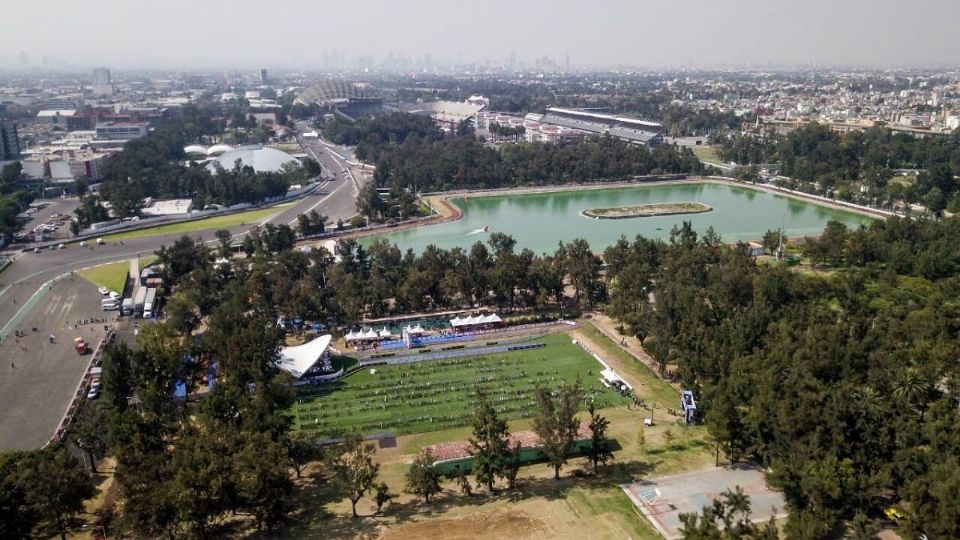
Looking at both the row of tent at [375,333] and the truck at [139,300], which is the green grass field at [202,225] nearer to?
the truck at [139,300]

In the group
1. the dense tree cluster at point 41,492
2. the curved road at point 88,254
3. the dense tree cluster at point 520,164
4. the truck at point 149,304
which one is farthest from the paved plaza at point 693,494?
the dense tree cluster at point 520,164

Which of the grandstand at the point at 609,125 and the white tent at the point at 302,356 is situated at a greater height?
the grandstand at the point at 609,125

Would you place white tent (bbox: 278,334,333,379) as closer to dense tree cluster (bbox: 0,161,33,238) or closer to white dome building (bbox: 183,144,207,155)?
dense tree cluster (bbox: 0,161,33,238)

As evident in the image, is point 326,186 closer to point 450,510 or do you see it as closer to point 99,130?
point 99,130

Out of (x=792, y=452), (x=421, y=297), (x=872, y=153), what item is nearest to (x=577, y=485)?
(x=792, y=452)

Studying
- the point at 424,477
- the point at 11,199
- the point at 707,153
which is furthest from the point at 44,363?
the point at 707,153

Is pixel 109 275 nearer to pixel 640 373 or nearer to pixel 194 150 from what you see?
pixel 640 373

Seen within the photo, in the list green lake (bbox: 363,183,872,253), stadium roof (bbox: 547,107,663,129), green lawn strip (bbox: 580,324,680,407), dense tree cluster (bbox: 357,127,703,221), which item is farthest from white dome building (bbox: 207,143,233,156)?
green lawn strip (bbox: 580,324,680,407)

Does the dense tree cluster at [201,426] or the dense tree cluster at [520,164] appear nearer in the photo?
the dense tree cluster at [201,426]
